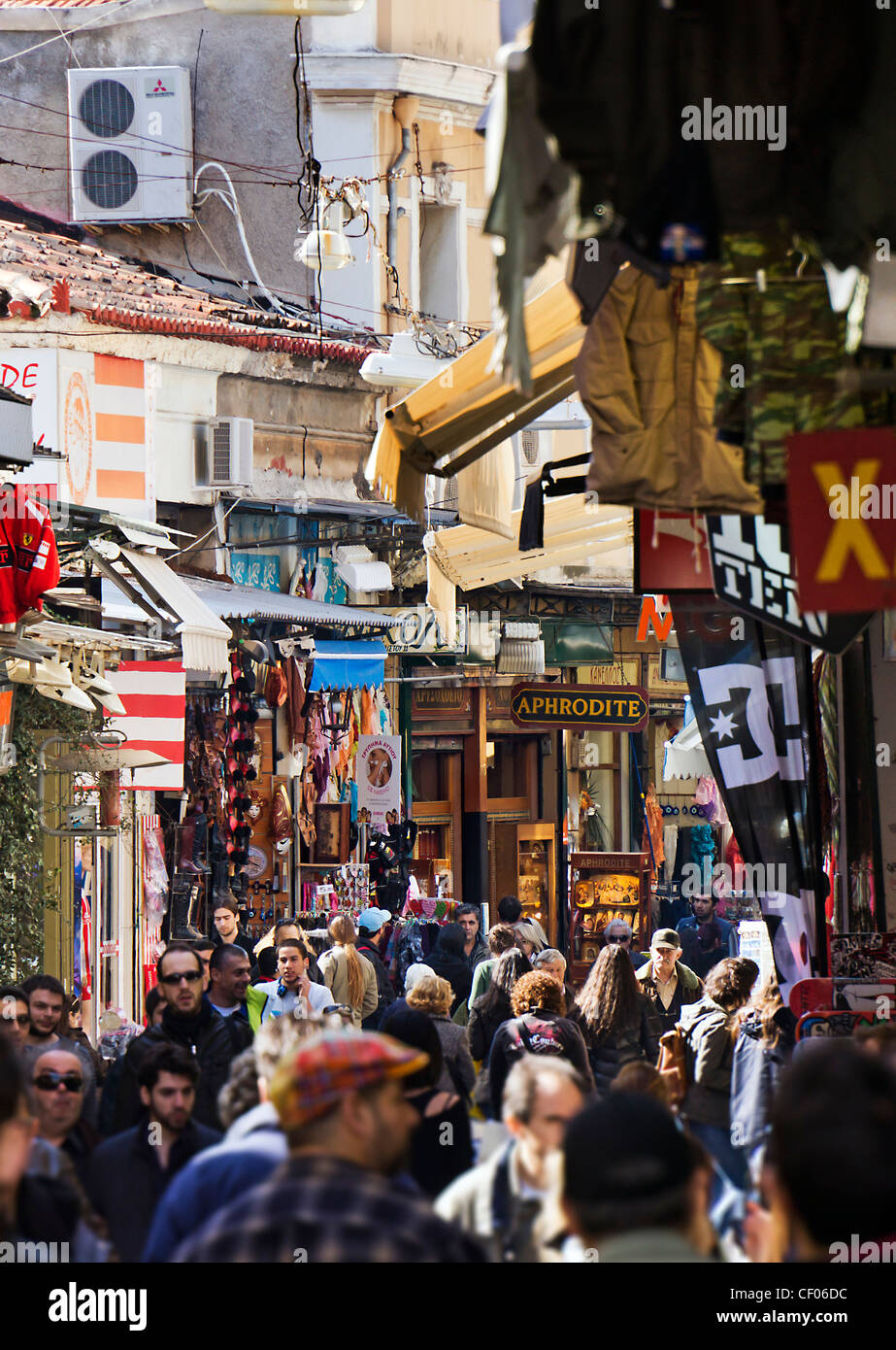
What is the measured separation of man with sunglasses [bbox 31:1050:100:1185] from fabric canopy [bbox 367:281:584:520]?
2793 mm

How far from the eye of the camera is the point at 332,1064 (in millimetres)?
4133

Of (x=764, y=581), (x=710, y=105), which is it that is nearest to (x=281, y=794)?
(x=764, y=581)

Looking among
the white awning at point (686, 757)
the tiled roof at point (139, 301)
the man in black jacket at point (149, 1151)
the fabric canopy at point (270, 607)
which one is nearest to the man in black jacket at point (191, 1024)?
the man in black jacket at point (149, 1151)

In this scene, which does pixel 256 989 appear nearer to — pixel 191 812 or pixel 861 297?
pixel 861 297

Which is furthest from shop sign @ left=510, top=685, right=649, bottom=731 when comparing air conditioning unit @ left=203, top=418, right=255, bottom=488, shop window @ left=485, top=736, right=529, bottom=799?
shop window @ left=485, top=736, right=529, bottom=799

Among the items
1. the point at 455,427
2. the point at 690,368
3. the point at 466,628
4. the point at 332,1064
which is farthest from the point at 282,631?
the point at 332,1064

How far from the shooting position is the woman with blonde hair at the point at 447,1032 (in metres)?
7.80

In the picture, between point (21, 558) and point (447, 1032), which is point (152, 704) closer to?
point (21, 558)

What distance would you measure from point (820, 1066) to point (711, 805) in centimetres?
2863

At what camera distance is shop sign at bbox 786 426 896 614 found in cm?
507

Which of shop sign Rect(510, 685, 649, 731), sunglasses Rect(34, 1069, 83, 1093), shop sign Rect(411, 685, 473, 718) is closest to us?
sunglasses Rect(34, 1069, 83, 1093)

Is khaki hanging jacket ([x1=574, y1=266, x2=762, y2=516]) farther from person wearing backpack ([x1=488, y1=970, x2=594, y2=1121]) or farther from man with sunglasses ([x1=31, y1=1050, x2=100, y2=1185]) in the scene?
person wearing backpack ([x1=488, y1=970, x2=594, y2=1121])
